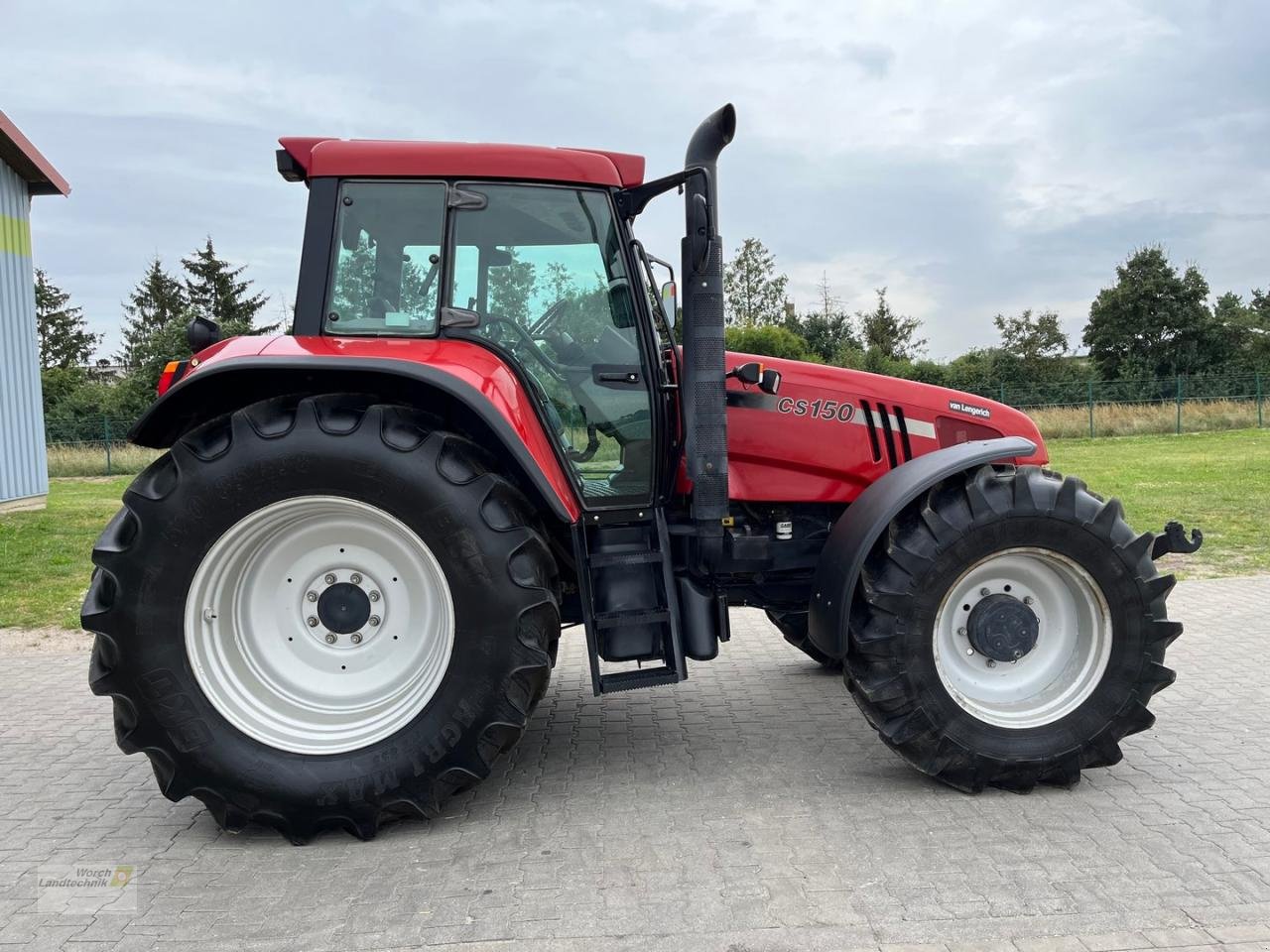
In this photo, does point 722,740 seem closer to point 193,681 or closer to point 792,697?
point 792,697

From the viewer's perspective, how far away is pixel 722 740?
13.5 ft

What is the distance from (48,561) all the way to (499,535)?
806cm

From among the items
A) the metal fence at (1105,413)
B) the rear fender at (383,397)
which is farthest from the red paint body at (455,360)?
the metal fence at (1105,413)

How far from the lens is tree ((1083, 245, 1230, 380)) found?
38469 mm

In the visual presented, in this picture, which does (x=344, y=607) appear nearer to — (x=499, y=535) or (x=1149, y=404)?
(x=499, y=535)

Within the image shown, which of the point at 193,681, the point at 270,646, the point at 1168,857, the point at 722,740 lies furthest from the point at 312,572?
the point at 1168,857

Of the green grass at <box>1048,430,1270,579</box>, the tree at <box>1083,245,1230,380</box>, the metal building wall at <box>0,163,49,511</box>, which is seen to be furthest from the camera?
the tree at <box>1083,245,1230,380</box>

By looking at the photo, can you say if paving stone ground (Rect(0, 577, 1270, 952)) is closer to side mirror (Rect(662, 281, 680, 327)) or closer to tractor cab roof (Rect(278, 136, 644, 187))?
side mirror (Rect(662, 281, 680, 327))

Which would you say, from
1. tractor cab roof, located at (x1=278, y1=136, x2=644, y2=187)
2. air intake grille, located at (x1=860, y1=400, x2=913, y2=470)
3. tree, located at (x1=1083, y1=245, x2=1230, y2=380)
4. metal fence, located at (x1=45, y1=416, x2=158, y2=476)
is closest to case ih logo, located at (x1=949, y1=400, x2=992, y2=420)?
air intake grille, located at (x1=860, y1=400, x2=913, y2=470)

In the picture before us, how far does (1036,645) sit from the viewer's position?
363cm

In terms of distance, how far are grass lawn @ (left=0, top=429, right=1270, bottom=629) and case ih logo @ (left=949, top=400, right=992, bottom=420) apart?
15.4ft

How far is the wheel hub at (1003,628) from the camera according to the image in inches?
141

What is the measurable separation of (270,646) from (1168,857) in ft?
10.1

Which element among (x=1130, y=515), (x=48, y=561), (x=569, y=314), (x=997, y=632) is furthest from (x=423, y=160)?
(x=1130, y=515)
